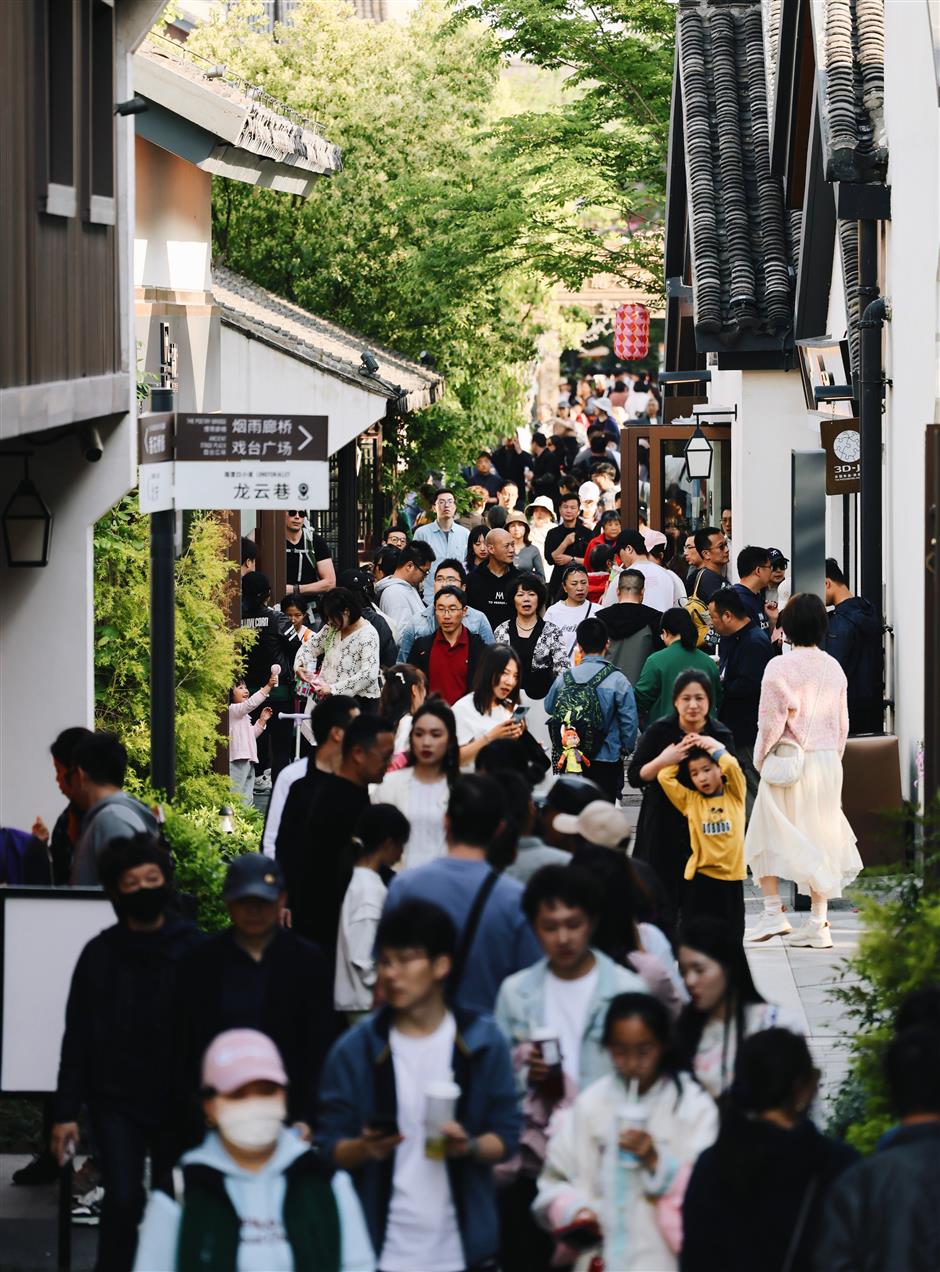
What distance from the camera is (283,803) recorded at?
9.41m

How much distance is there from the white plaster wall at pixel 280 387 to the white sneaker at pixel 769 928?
30.6 feet

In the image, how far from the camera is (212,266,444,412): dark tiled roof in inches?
856

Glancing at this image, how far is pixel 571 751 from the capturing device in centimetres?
1304

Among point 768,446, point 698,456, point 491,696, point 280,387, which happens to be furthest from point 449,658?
point 698,456

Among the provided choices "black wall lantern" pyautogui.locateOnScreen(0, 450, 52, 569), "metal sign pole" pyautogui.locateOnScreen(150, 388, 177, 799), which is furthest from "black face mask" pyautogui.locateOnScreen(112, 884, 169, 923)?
"black wall lantern" pyautogui.locateOnScreen(0, 450, 52, 569)

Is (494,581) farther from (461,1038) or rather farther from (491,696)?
(461,1038)

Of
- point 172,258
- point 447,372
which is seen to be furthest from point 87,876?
point 447,372

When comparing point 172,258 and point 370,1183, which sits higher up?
point 172,258

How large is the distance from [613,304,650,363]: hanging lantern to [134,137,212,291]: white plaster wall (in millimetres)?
22222

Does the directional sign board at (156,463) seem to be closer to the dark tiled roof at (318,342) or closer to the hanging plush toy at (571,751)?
the hanging plush toy at (571,751)

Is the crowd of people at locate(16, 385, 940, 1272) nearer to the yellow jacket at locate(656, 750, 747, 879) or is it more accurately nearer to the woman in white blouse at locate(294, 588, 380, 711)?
the yellow jacket at locate(656, 750, 747, 879)

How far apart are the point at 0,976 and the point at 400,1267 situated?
2.63m

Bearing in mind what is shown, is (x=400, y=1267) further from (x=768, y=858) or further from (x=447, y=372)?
(x=447, y=372)

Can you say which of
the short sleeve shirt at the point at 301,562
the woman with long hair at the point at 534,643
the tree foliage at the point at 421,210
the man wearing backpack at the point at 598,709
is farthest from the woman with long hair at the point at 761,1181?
the tree foliage at the point at 421,210
